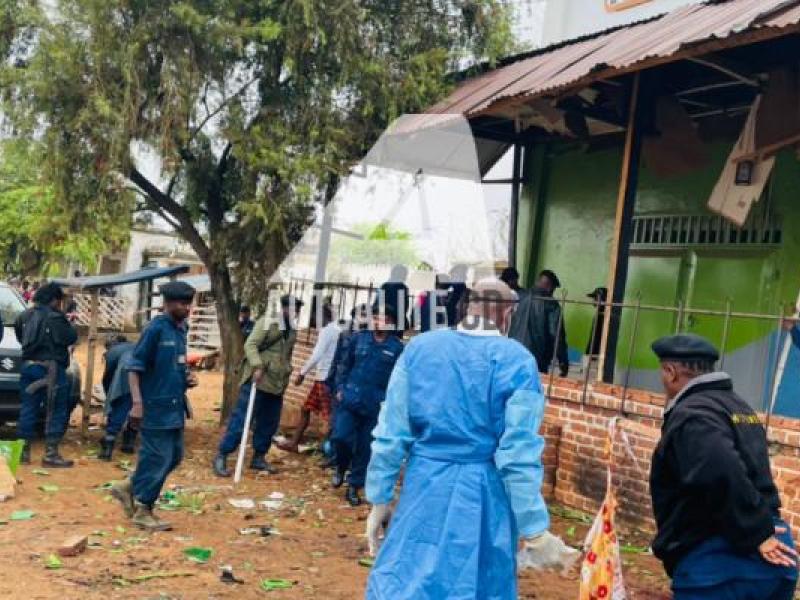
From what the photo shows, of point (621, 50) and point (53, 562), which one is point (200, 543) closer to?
point (53, 562)

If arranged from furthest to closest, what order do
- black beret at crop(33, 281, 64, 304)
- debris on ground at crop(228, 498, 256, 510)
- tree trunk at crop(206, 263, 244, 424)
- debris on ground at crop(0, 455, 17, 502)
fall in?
1. tree trunk at crop(206, 263, 244, 424)
2. black beret at crop(33, 281, 64, 304)
3. debris on ground at crop(228, 498, 256, 510)
4. debris on ground at crop(0, 455, 17, 502)

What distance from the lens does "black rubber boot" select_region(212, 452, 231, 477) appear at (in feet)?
25.5

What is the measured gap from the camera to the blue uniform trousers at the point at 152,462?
5.75m

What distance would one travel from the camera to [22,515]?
593 centimetres

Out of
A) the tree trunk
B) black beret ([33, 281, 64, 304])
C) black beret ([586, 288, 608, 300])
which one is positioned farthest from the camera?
the tree trunk

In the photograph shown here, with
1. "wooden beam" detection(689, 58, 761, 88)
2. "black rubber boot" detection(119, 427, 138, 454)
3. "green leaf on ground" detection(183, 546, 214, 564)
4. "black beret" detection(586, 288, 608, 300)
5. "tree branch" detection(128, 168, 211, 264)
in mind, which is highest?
"wooden beam" detection(689, 58, 761, 88)

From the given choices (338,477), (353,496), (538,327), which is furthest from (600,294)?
(353,496)

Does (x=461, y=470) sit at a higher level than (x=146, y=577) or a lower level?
higher

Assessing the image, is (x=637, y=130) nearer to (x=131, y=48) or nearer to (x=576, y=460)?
(x=576, y=460)

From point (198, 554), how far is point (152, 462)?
799 millimetres

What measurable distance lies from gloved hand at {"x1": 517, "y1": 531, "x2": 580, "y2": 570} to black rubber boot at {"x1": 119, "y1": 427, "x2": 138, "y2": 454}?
626 cm

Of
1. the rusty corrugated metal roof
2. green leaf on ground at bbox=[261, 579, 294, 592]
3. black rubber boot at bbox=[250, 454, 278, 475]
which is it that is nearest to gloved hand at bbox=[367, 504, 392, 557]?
green leaf on ground at bbox=[261, 579, 294, 592]

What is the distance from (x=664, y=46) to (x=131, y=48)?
4.69 m

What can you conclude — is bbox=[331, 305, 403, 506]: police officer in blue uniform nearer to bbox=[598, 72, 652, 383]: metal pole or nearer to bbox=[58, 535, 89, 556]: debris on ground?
bbox=[598, 72, 652, 383]: metal pole
